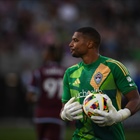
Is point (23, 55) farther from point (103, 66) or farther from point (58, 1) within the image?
point (103, 66)

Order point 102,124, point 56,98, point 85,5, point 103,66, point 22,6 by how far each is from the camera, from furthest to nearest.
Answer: point 85,5, point 22,6, point 56,98, point 103,66, point 102,124

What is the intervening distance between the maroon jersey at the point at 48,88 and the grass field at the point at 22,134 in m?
3.45

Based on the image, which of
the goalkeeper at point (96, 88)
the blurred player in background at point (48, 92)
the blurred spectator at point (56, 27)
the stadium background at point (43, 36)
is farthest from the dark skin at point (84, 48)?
the blurred spectator at point (56, 27)

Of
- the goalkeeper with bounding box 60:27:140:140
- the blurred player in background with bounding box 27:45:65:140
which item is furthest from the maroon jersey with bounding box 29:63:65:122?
the goalkeeper with bounding box 60:27:140:140

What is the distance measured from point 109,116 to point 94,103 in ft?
0.76

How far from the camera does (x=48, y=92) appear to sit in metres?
11.0

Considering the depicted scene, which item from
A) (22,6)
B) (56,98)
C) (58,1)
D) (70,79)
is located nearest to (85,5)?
(58,1)

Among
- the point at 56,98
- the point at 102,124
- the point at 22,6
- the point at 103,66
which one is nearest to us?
the point at 102,124

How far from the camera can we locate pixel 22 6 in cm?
2045

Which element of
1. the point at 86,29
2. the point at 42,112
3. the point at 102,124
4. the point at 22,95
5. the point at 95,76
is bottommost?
the point at 22,95

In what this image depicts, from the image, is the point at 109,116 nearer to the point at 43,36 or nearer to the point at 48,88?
the point at 48,88

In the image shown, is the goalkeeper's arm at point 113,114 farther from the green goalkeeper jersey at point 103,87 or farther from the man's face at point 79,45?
the man's face at point 79,45

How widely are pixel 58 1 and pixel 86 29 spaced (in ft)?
48.3

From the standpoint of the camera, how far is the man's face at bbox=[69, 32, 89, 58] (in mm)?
6875
